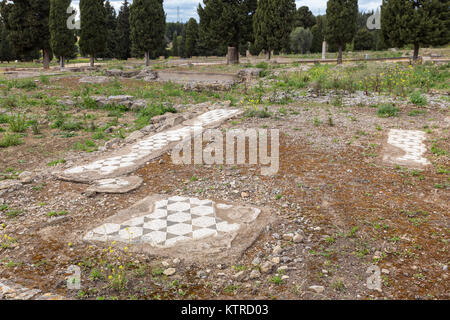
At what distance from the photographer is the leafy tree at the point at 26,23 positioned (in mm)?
28016

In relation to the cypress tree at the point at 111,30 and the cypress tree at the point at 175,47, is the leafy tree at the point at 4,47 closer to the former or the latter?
the cypress tree at the point at 111,30

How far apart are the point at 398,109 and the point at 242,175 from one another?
20.4ft

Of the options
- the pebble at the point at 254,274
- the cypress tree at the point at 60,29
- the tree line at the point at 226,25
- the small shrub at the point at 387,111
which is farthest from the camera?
the cypress tree at the point at 60,29

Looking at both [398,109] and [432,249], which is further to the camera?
[398,109]

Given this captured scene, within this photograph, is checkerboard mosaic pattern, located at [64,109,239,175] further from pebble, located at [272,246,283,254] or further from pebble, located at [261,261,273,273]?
pebble, located at [261,261,273,273]

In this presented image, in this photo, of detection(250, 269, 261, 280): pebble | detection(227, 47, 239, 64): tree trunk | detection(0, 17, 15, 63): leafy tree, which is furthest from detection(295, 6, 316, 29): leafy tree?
detection(250, 269, 261, 280): pebble

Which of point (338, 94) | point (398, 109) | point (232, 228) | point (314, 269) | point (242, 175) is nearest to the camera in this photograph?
point (314, 269)

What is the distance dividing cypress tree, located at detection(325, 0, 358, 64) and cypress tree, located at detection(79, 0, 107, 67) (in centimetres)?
1714

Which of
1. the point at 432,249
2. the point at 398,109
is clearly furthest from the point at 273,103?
the point at 432,249

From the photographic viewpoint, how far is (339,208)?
4480 mm

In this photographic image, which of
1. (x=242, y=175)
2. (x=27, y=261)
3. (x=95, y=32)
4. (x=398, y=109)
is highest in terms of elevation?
(x=95, y=32)

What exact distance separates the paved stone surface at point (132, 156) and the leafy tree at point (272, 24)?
16317 mm

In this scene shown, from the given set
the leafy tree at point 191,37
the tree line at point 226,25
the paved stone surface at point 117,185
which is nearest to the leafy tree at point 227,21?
the tree line at point 226,25
